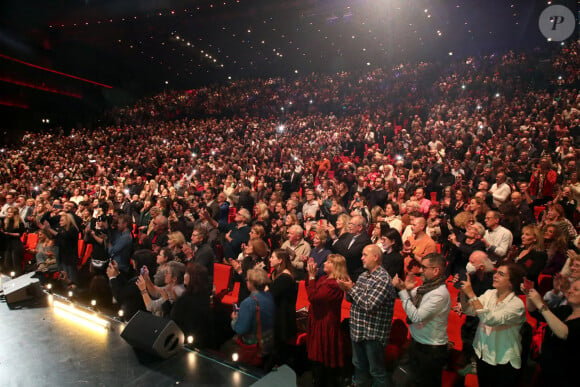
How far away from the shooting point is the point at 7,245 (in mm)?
6945

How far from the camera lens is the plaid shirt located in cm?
276

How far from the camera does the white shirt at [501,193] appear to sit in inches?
237

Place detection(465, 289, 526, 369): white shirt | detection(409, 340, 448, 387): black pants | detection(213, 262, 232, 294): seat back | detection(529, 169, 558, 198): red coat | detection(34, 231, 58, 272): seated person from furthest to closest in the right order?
detection(529, 169, 558, 198): red coat
detection(34, 231, 58, 272): seated person
detection(213, 262, 232, 294): seat back
detection(409, 340, 448, 387): black pants
detection(465, 289, 526, 369): white shirt

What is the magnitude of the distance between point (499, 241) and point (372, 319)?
2082 millimetres

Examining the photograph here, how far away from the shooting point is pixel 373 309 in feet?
9.00

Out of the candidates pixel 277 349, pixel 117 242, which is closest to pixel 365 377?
pixel 277 349

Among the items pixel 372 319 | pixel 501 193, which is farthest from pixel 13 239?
pixel 501 193

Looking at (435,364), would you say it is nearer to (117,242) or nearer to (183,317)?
(183,317)

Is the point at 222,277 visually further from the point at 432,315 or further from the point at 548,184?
the point at 548,184

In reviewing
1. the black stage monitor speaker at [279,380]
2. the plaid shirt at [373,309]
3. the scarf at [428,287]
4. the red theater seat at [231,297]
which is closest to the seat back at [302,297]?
the red theater seat at [231,297]

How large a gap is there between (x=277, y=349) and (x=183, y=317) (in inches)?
36.7

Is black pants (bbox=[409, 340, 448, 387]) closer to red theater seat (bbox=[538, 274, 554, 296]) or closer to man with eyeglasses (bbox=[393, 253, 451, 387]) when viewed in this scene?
man with eyeglasses (bbox=[393, 253, 451, 387])

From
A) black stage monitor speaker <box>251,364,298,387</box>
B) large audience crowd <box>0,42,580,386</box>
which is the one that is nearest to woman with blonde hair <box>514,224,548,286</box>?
large audience crowd <box>0,42,580,386</box>

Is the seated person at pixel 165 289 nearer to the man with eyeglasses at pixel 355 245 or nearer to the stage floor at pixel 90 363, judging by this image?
the stage floor at pixel 90 363
